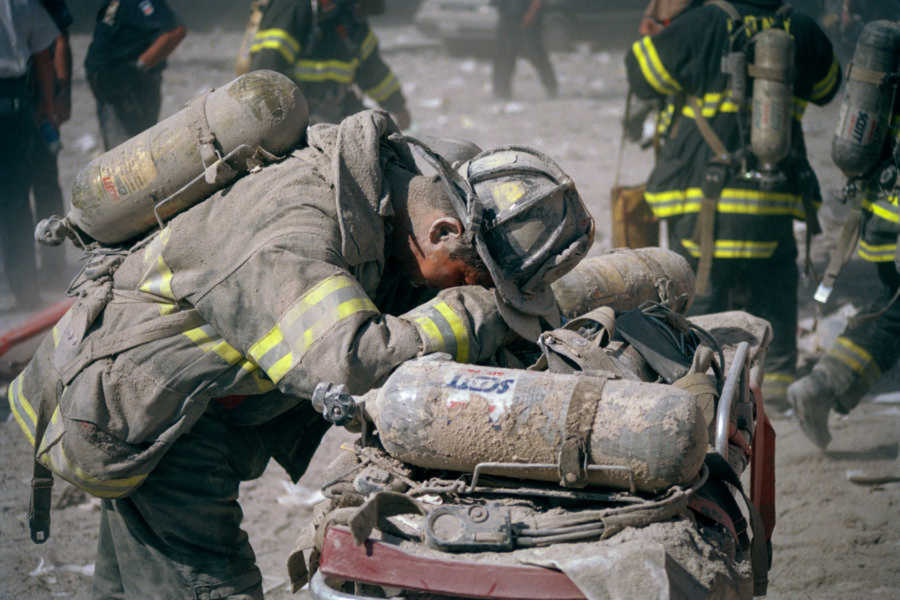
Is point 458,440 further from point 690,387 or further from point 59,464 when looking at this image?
point 59,464

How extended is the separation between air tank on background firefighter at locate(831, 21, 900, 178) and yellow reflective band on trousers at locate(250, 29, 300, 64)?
3.42 m

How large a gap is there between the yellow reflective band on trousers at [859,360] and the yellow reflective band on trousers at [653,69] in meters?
1.56

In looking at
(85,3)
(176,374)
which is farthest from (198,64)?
(176,374)

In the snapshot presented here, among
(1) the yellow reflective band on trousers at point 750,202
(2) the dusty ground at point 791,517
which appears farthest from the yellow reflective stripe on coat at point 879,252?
(2) the dusty ground at point 791,517

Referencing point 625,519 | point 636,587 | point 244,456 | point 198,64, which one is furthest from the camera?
point 198,64

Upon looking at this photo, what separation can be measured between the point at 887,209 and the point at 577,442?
2.97 m

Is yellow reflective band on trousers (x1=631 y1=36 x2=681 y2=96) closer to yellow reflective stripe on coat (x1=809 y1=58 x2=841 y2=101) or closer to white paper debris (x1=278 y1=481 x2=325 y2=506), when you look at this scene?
yellow reflective stripe on coat (x1=809 y1=58 x2=841 y2=101)

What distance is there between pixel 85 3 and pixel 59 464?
11493 mm

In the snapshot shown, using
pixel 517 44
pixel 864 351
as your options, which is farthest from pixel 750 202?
pixel 517 44

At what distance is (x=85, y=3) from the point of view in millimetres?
12375

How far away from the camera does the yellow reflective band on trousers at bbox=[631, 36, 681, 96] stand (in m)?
4.68

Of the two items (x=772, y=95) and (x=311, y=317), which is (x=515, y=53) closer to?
(x=772, y=95)

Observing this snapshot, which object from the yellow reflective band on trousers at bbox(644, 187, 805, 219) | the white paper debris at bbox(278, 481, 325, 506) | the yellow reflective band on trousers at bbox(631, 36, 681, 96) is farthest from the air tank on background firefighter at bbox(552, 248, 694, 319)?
the yellow reflective band on trousers at bbox(631, 36, 681, 96)

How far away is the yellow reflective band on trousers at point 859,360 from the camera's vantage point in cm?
425
